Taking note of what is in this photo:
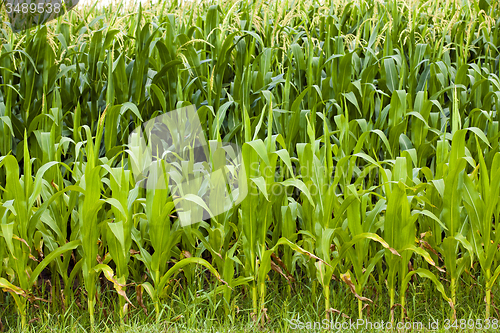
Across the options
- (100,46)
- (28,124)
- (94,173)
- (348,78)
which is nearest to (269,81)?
(348,78)

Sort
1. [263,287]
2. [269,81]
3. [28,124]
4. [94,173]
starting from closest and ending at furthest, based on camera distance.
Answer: [94,173] < [263,287] < [28,124] < [269,81]

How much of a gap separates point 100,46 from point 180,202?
52.1 inches

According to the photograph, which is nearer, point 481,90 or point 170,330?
point 170,330

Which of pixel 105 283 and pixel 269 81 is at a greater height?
pixel 269 81

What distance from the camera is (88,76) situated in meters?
2.44

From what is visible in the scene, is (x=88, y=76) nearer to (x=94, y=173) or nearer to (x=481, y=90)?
(x=94, y=173)

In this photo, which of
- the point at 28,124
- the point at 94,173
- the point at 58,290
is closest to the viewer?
the point at 94,173

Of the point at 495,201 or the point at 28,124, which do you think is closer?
the point at 495,201

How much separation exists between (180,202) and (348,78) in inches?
56.6

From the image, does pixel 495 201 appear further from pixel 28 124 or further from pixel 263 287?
pixel 28 124

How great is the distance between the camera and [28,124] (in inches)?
92.0

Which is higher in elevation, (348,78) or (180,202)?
(348,78)

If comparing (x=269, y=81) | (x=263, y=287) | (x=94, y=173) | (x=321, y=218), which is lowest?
(x=263, y=287)

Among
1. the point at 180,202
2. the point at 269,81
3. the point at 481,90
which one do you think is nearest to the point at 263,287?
the point at 180,202
